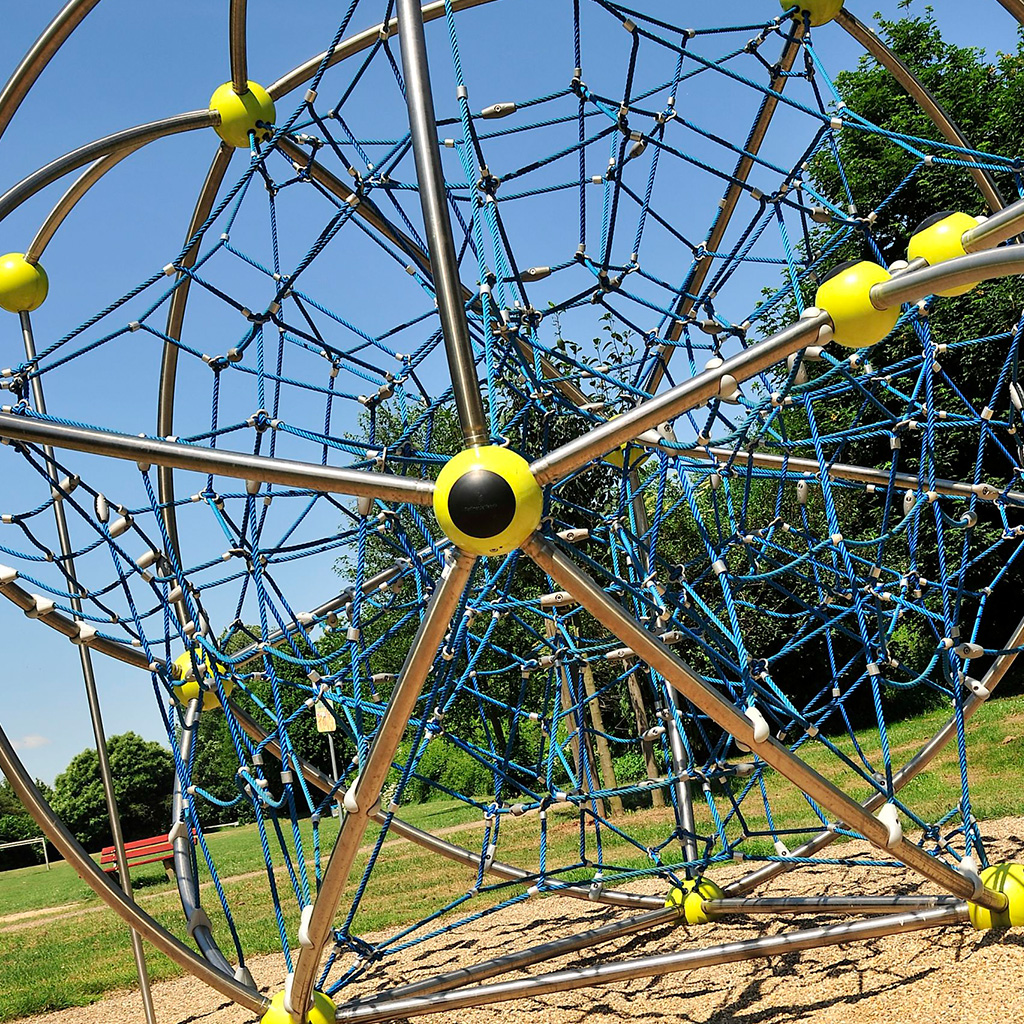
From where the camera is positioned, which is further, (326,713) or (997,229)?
(326,713)

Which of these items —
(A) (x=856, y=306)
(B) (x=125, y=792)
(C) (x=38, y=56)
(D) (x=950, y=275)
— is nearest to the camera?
(D) (x=950, y=275)

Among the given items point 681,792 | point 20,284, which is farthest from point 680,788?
point 20,284

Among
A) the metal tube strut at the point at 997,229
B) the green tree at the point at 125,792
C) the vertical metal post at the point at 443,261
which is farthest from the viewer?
the green tree at the point at 125,792

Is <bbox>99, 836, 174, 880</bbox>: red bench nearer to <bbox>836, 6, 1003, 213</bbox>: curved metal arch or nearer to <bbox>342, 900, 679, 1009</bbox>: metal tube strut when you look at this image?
<bbox>342, 900, 679, 1009</bbox>: metal tube strut

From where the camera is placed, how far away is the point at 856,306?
3133 mm

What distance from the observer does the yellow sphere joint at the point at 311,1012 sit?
419 cm

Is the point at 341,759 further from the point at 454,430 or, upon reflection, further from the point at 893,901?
the point at 893,901

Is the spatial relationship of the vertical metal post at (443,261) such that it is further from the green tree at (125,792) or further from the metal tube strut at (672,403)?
the green tree at (125,792)

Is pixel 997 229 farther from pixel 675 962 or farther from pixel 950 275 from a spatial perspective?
pixel 675 962

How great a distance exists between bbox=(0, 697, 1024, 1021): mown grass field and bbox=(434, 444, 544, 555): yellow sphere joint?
4750mm

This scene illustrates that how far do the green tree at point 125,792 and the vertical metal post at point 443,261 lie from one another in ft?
90.8

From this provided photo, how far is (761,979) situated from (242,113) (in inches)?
184

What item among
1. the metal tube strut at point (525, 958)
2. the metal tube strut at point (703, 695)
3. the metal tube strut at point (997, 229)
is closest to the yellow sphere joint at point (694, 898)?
the metal tube strut at point (525, 958)

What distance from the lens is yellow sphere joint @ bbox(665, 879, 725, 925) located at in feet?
17.8
